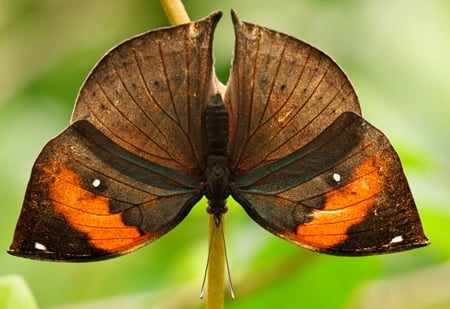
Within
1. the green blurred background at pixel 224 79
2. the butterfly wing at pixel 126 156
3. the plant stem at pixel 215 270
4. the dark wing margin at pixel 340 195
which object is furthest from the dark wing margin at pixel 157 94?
the green blurred background at pixel 224 79

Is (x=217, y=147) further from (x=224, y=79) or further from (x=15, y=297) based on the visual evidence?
(x=224, y=79)

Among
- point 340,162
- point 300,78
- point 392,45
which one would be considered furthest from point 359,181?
point 392,45

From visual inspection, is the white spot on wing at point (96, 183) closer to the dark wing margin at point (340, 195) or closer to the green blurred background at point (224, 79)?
the dark wing margin at point (340, 195)

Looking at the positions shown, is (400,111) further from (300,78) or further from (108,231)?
(108,231)

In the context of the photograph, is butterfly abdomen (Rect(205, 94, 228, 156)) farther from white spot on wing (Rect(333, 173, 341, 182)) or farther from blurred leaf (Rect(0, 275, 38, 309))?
blurred leaf (Rect(0, 275, 38, 309))

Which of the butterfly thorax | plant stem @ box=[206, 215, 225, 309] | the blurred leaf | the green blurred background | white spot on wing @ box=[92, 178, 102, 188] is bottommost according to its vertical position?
plant stem @ box=[206, 215, 225, 309]

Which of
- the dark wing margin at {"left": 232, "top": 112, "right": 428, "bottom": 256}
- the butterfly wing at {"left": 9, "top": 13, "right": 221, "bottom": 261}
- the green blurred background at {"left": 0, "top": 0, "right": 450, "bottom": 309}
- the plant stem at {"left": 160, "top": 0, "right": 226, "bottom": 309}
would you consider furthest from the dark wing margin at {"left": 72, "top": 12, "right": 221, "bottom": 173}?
the green blurred background at {"left": 0, "top": 0, "right": 450, "bottom": 309}

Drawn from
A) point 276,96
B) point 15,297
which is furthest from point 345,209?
point 15,297
